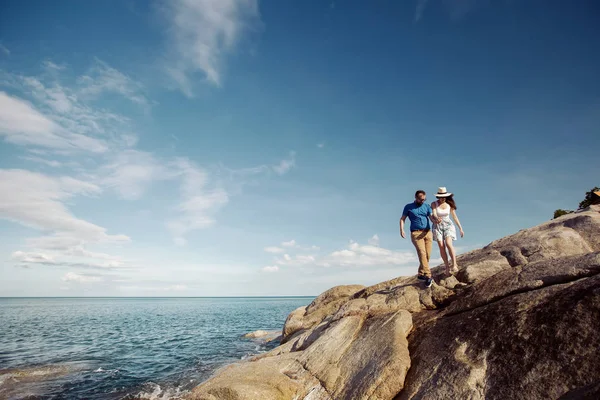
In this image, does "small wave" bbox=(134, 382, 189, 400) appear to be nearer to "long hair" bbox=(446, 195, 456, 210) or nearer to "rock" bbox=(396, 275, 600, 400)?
"rock" bbox=(396, 275, 600, 400)

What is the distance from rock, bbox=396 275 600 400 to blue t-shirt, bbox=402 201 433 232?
4.58 meters

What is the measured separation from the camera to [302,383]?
10836mm

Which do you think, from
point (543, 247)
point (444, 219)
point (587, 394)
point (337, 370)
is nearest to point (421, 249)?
point (444, 219)

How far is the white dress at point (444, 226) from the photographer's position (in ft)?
43.0

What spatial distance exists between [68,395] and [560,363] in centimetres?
2034

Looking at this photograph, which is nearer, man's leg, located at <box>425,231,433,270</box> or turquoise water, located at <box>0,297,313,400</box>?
man's leg, located at <box>425,231,433,270</box>

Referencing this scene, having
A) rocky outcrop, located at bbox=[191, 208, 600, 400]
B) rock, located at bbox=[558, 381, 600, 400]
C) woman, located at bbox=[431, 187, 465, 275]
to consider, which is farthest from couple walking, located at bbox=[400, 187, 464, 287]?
rock, located at bbox=[558, 381, 600, 400]

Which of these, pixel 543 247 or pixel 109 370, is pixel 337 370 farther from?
pixel 109 370

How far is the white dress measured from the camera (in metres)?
13.1

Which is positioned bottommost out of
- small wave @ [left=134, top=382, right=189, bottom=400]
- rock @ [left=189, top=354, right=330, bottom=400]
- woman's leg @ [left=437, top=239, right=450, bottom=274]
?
small wave @ [left=134, top=382, right=189, bottom=400]

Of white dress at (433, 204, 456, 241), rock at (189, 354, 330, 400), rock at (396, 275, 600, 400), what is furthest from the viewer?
white dress at (433, 204, 456, 241)

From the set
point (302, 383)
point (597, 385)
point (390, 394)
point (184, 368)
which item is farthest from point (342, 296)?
point (597, 385)

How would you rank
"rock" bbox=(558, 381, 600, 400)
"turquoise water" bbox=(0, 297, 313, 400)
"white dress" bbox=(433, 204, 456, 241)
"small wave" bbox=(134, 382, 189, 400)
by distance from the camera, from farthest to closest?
"turquoise water" bbox=(0, 297, 313, 400), "small wave" bbox=(134, 382, 189, 400), "white dress" bbox=(433, 204, 456, 241), "rock" bbox=(558, 381, 600, 400)

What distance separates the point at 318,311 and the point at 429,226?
1235 centimetres
